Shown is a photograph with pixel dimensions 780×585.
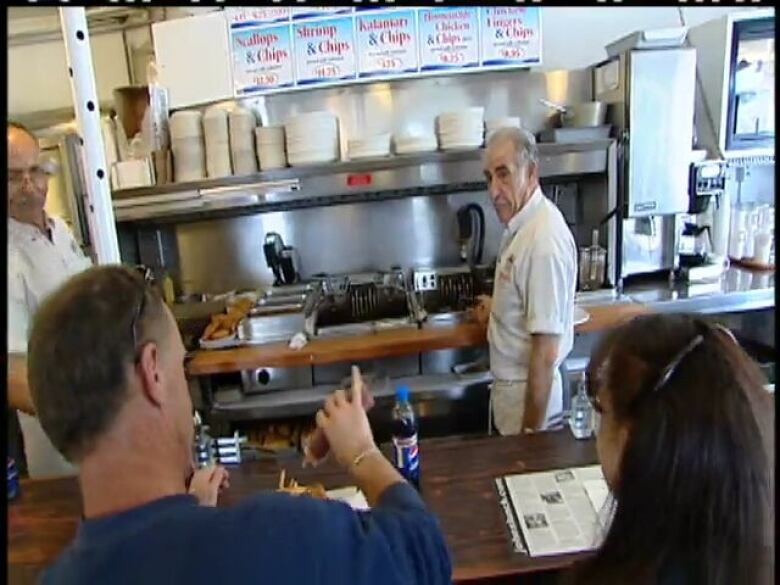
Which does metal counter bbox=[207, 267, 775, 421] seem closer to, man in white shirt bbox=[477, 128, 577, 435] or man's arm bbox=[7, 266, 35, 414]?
man in white shirt bbox=[477, 128, 577, 435]

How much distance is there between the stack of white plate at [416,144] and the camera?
3.22 meters

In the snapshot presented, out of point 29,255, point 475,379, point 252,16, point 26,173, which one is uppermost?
point 252,16

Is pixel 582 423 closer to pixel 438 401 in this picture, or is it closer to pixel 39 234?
pixel 438 401

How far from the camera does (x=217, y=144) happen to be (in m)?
3.28

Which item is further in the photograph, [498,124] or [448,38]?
[448,38]

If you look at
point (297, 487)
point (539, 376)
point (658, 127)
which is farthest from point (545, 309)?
point (658, 127)

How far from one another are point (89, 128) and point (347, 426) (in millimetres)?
829

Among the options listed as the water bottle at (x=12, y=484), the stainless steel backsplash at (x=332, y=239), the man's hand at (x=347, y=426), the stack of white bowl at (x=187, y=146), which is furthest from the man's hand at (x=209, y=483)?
the stainless steel backsplash at (x=332, y=239)

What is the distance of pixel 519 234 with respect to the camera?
2.23 m

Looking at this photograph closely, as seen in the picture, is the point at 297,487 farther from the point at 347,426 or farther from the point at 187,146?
the point at 187,146

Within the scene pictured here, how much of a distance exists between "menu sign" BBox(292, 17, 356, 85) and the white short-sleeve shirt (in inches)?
60.7

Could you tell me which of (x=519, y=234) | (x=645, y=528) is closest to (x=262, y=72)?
(x=519, y=234)

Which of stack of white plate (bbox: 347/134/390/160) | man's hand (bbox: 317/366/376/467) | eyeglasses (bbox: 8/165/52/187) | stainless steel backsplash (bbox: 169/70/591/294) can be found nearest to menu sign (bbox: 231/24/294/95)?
stainless steel backsplash (bbox: 169/70/591/294)

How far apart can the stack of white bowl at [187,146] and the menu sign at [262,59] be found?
0.30 meters
